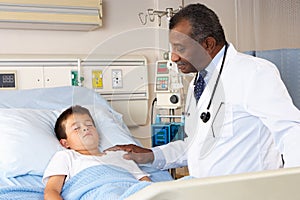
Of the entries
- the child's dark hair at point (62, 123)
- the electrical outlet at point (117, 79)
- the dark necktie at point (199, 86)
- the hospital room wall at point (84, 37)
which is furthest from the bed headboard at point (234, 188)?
the electrical outlet at point (117, 79)

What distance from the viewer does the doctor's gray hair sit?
4.36 ft

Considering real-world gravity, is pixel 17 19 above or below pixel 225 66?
above

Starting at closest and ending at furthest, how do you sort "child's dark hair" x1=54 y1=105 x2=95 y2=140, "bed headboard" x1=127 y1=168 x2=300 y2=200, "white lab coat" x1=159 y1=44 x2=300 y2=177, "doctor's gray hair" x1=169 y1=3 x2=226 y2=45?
"bed headboard" x1=127 y1=168 x2=300 y2=200 < "white lab coat" x1=159 y1=44 x2=300 y2=177 < "doctor's gray hair" x1=169 y1=3 x2=226 y2=45 < "child's dark hair" x1=54 y1=105 x2=95 y2=140

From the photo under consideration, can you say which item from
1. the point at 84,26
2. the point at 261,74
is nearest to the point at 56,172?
the point at 261,74

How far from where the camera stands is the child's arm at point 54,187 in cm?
153

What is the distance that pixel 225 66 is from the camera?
4.62 ft

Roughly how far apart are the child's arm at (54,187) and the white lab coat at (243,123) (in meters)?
0.53

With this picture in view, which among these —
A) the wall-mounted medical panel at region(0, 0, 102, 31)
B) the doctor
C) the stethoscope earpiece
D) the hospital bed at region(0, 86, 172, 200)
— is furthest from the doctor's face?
the wall-mounted medical panel at region(0, 0, 102, 31)

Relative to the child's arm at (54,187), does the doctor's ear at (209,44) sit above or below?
above

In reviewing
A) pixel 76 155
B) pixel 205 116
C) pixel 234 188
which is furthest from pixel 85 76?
pixel 234 188

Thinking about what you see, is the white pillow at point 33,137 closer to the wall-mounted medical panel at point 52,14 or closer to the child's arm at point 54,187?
the child's arm at point 54,187

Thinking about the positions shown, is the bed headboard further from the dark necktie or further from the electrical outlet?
the electrical outlet

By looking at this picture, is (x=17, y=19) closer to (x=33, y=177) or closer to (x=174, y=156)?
(x=33, y=177)

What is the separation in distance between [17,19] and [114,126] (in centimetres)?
95
